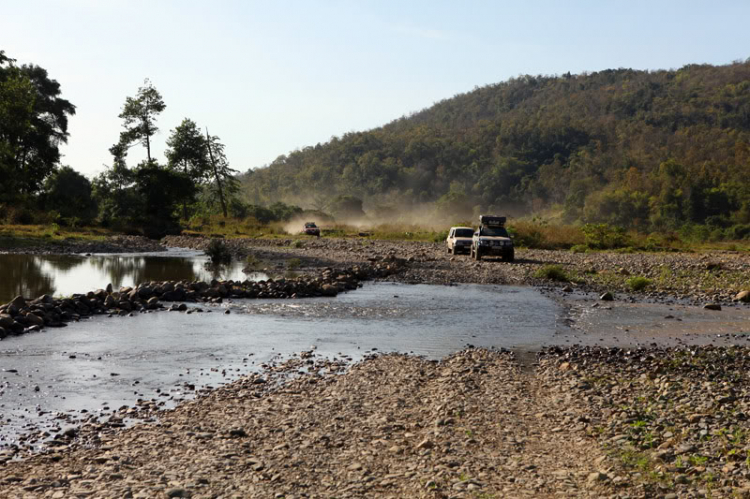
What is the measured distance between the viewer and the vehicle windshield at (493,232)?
127ft

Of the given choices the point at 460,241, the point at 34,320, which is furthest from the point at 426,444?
the point at 460,241

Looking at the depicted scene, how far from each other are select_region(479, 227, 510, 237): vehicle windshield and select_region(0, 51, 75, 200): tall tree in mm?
34779

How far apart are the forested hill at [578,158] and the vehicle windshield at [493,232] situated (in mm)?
44662

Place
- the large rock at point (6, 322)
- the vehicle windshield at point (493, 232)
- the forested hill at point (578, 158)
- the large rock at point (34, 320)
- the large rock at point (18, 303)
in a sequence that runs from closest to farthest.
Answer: the large rock at point (6, 322)
the large rock at point (34, 320)
the large rock at point (18, 303)
the vehicle windshield at point (493, 232)
the forested hill at point (578, 158)

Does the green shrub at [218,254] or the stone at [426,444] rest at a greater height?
the green shrub at [218,254]

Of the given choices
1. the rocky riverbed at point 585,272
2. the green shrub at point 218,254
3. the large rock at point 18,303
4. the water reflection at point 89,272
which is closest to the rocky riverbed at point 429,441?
the large rock at point 18,303

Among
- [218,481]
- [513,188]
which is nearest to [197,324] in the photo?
[218,481]

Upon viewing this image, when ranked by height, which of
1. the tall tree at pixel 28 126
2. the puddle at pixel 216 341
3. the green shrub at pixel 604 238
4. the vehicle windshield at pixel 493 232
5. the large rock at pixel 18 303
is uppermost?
the tall tree at pixel 28 126

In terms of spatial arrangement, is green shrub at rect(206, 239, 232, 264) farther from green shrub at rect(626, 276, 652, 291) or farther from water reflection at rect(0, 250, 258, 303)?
green shrub at rect(626, 276, 652, 291)

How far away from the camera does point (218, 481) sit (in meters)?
6.93

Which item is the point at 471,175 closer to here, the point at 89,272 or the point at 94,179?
the point at 94,179

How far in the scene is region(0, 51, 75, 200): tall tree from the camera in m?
56.4

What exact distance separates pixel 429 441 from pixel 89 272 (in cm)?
2715

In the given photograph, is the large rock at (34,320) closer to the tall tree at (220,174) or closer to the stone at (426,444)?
the stone at (426,444)
